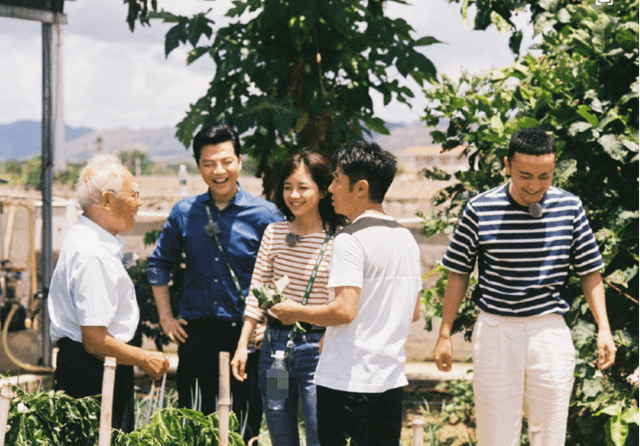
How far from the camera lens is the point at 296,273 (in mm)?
2859

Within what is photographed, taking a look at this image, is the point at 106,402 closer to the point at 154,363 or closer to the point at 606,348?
the point at 154,363

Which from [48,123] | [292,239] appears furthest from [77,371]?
[48,123]

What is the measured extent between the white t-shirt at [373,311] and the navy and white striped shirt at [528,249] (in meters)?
0.48

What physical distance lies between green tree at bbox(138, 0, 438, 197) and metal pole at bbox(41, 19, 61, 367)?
1208 mm

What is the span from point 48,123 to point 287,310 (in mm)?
3198

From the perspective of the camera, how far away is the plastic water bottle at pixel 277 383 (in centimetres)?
274

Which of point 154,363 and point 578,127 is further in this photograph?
point 578,127

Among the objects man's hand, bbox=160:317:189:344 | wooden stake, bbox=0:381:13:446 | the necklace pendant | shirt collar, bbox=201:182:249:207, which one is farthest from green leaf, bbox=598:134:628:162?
wooden stake, bbox=0:381:13:446

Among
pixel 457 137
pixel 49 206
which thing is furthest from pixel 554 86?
pixel 49 206

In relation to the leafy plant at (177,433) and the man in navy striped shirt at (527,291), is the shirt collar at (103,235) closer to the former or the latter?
the leafy plant at (177,433)

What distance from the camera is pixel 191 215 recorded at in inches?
130

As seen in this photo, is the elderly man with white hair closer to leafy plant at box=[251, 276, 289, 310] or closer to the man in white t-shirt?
leafy plant at box=[251, 276, 289, 310]

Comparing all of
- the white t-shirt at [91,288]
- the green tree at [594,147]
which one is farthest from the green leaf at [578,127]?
the white t-shirt at [91,288]

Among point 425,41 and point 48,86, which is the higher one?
point 425,41
